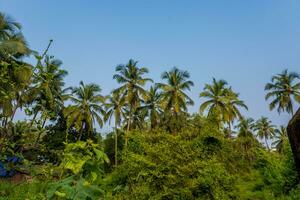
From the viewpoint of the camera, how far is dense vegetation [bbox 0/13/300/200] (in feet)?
6.21

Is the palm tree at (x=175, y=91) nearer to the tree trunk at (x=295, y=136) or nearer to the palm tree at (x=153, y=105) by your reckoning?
the palm tree at (x=153, y=105)

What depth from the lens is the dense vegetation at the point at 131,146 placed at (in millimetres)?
1892

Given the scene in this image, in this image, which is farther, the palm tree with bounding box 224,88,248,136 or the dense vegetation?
the palm tree with bounding box 224,88,248,136

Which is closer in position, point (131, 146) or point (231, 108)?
point (131, 146)

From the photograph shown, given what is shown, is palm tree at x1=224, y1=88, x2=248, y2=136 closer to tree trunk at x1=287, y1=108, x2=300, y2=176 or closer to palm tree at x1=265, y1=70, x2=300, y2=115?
palm tree at x1=265, y1=70, x2=300, y2=115

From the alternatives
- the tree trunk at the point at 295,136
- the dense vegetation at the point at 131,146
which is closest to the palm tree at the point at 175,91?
the dense vegetation at the point at 131,146

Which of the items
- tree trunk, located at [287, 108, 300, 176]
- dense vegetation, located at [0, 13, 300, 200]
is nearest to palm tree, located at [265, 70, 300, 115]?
dense vegetation, located at [0, 13, 300, 200]

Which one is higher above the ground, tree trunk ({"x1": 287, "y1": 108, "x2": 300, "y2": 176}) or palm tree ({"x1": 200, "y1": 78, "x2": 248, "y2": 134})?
palm tree ({"x1": 200, "y1": 78, "x2": 248, "y2": 134})

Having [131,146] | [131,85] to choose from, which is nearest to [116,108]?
[131,85]

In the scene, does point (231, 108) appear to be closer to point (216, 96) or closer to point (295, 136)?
point (216, 96)

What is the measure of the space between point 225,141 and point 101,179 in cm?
1419

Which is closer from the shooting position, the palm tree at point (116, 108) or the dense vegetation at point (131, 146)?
the dense vegetation at point (131, 146)

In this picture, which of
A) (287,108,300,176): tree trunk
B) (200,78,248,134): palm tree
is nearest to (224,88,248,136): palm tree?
(200,78,248,134): palm tree

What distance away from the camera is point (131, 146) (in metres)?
15.5
